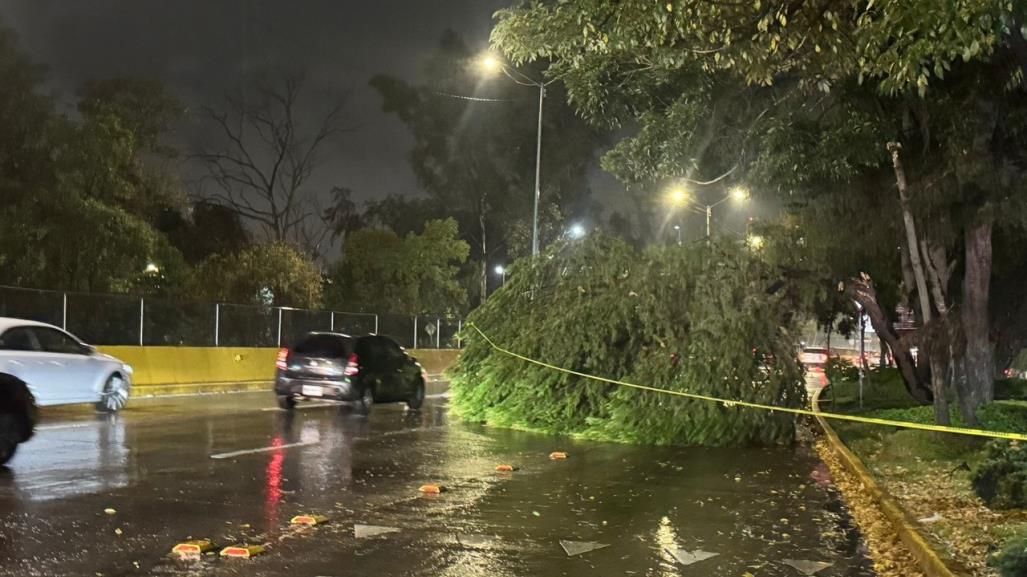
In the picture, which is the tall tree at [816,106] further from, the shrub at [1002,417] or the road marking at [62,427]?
the road marking at [62,427]

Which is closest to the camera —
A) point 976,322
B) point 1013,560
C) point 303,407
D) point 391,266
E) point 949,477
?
point 1013,560

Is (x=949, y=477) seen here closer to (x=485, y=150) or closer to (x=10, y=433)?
(x=10, y=433)

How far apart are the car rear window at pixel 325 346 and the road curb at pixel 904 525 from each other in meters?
9.26

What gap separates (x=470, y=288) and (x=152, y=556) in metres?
44.9

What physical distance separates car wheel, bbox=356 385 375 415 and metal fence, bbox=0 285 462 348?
6.36 feet

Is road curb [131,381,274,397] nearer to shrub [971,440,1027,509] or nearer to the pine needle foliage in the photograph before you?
the pine needle foliage

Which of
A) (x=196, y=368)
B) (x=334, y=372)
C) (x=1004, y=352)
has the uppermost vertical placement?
(x=1004, y=352)

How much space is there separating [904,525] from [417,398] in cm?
1364

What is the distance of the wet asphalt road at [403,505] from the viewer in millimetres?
7121

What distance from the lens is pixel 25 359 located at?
50.2 ft

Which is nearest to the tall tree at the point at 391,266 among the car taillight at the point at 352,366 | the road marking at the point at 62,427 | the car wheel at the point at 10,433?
the car taillight at the point at 352,366

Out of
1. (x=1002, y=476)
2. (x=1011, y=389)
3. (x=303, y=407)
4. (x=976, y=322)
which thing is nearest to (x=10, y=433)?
(x=303, y=407)

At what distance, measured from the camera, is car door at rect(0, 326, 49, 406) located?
15.1 m

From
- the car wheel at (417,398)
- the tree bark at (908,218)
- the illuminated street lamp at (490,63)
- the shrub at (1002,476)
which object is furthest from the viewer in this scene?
the illuminated street lamp at (490,63)
